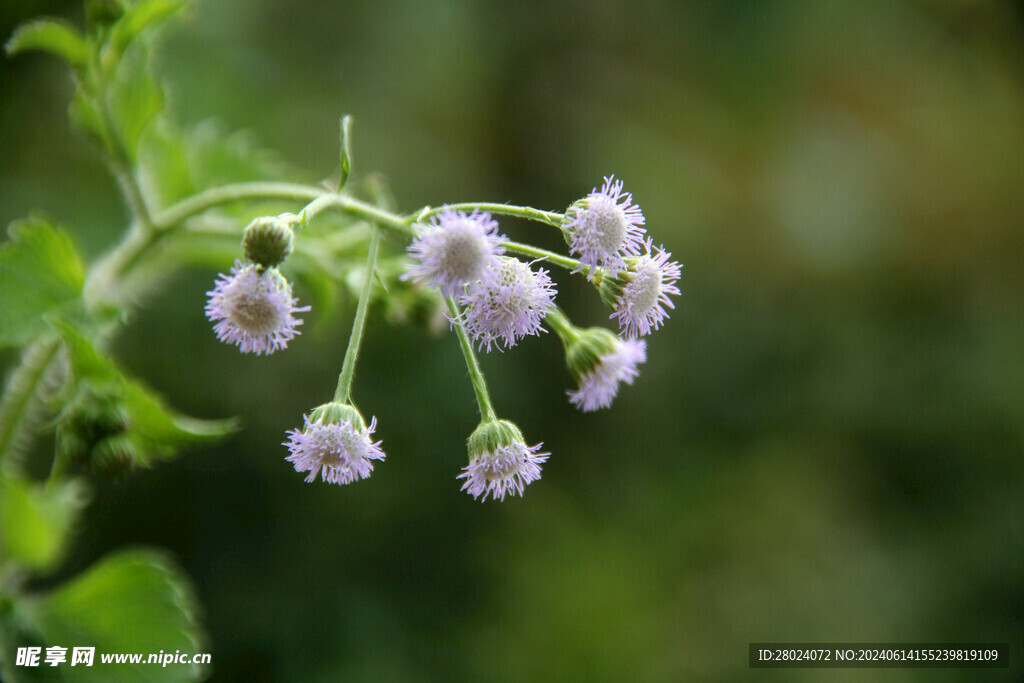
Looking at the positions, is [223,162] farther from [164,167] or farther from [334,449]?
[334,449]

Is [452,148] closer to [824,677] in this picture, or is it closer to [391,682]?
[391,682]

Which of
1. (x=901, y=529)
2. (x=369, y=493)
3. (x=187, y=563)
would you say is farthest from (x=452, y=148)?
(x=901, y=529)

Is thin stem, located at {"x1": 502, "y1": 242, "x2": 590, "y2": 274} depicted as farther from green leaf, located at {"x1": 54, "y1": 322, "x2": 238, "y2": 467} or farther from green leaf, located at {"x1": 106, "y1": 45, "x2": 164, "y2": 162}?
green leaf, located at {"x1": 106, "y1": 45, "x2": 164, "y2": 162}

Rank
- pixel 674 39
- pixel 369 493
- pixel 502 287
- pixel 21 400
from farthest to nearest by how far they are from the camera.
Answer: pixel 674 39 < pixel 369 493 < pixel 21 400 < pixel 502 287

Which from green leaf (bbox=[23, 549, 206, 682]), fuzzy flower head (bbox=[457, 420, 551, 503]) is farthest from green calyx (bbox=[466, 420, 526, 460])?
green leaf (bbox=[23, 549, 206, 682])

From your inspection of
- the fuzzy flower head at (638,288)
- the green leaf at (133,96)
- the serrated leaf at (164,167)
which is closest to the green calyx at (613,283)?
the fuzzy flower head at (638,288)

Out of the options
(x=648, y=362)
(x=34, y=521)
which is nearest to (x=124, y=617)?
(x=34, y=521)

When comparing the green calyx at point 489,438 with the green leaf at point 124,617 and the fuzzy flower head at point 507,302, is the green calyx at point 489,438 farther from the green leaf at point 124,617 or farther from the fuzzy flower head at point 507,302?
the green leaf at point 124,617
